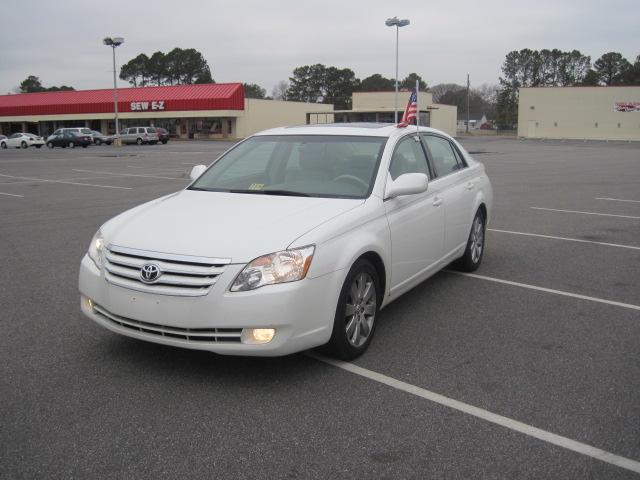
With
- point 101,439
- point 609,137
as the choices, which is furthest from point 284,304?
point 609,137

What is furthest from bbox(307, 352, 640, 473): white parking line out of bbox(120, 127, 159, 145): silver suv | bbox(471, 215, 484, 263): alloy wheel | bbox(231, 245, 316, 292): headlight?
bbox(120, 127, 159, 145): silver suv

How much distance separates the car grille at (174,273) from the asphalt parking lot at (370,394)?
636 mm

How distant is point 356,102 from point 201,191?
76856 millimetres

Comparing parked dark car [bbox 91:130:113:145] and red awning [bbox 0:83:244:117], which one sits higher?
red awning [bbox 0:83:244:117]

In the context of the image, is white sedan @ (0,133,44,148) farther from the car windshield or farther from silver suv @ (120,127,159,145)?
the car windshield

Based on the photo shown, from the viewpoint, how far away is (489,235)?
9.46 metres

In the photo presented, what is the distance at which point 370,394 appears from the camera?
3.95 m

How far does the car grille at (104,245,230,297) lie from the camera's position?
3811 mm

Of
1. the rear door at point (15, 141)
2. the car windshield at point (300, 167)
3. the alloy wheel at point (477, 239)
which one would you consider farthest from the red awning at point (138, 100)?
the car windshield at point (300, 167)

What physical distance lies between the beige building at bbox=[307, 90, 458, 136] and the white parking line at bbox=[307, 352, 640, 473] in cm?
6717

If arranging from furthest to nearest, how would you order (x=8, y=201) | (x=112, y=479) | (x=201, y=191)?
1. (x=8, y=201)
2. (x=201, y=191)
3. (x=112, y=479)

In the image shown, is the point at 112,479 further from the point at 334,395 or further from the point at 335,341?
the point at 335,341

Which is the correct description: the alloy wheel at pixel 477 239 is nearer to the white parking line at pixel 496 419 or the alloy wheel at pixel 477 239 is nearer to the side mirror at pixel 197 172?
the side mirror at pixel 197 172

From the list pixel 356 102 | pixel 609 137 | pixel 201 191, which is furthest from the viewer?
pixel 356 102
